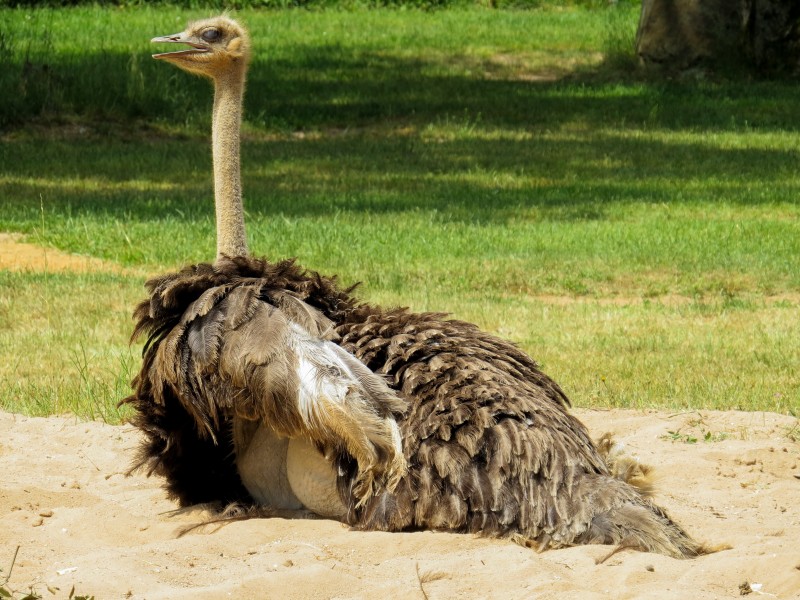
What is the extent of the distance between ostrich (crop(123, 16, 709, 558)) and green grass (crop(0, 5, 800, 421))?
1.86 metres

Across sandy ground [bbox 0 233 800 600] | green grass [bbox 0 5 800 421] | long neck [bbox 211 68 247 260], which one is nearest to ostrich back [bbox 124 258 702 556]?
sandy ground [bbox 0 233 800 600]

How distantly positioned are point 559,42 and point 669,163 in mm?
9844

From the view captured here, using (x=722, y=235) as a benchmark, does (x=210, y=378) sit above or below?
above

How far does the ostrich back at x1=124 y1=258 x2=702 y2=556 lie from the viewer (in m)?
4.79

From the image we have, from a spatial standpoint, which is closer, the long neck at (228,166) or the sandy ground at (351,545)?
the sandy ground at (351,545)

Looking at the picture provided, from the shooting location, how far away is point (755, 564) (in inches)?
182

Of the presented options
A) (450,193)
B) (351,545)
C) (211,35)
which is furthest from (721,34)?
(351,545)

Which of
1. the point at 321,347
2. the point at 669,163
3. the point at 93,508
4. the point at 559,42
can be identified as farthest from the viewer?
the point at 559,42

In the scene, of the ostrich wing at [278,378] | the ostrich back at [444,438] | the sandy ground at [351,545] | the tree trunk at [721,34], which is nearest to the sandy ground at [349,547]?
the sandy ground at [351,545]

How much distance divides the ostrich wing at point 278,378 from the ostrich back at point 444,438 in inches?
1.4

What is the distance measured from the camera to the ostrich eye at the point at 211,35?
22.1 feet

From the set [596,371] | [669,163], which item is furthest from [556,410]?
[669,163]

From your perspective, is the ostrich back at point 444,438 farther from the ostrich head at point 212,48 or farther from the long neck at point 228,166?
the ostrich head at point 212,48

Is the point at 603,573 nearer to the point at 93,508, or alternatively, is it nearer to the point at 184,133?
the point at 93,508
